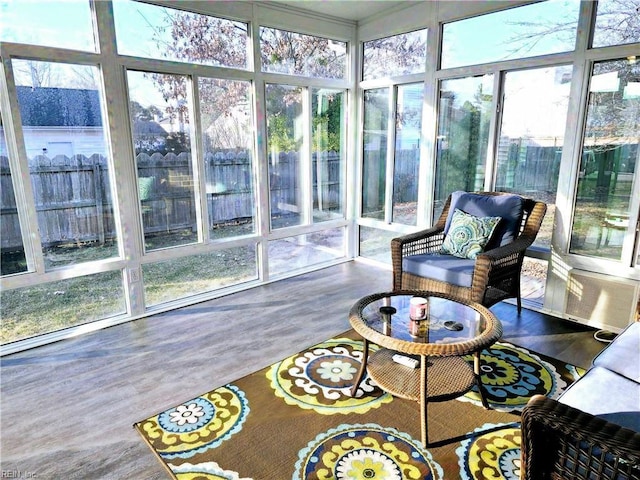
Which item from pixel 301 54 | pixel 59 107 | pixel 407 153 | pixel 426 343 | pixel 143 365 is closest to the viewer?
pixel 426 343

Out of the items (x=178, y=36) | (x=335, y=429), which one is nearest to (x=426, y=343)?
(x=335, y=429)

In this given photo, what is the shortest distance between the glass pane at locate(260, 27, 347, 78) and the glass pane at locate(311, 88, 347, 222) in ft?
0.75

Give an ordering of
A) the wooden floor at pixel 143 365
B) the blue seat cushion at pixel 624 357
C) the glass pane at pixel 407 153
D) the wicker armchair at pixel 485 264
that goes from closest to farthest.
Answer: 1. the blue seat cushion at pixel 624 357
2. the wooden floor at pixel 143 365
3. the wicker armchair at pixel 485 264
4. the glass pane at pixel 407 153

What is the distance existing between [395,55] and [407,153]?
104 cm

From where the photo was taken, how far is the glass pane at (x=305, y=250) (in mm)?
4463

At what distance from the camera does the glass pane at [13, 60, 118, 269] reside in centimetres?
286

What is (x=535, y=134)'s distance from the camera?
345cm

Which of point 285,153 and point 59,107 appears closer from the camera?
point 59,107

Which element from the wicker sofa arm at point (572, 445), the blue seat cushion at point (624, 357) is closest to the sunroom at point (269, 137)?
the blue seat cushion at point (624, 357)

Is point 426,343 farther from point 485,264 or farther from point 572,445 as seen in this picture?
point 485,264

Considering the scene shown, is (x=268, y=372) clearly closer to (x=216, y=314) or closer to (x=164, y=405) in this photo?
(x=164, y=405)

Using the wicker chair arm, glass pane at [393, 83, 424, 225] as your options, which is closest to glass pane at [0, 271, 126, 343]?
the wicker chair arm

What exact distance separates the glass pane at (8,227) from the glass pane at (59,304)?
19cm

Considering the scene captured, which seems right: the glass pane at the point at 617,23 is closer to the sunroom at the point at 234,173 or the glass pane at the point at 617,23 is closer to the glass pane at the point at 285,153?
the sunroom at the point at 234,173
